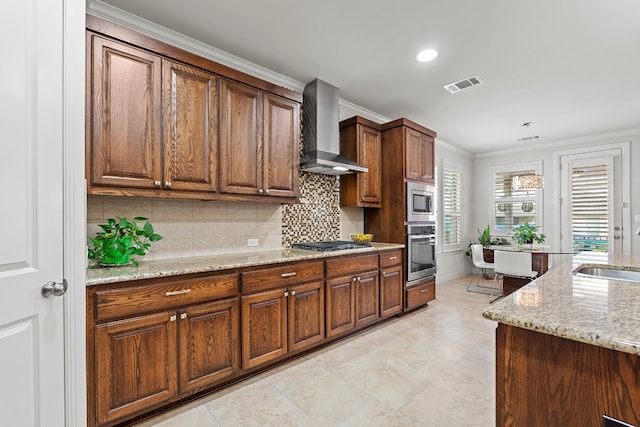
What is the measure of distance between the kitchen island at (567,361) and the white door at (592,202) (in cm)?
538

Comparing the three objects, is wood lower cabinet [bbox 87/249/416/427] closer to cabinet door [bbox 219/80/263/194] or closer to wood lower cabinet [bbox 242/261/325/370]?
wood lower cabinet [bbox 242/261/325/370]

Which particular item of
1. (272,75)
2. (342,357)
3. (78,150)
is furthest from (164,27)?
(342,357)

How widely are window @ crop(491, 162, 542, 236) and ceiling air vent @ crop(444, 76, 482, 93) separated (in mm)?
3458

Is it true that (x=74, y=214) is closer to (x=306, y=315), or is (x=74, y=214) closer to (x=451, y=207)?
(x=306, y=315)

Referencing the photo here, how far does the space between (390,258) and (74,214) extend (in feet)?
9.18

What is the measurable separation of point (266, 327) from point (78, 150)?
1599 mm

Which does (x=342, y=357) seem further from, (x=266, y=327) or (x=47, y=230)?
(x=47, y=230)

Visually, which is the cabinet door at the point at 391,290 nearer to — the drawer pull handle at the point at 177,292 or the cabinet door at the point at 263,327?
the cabinet door at the point at 263,327

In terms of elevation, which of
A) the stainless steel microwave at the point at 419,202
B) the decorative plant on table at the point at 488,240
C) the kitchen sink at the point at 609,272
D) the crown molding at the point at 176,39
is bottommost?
the decorative plant on table at the point at 488,240

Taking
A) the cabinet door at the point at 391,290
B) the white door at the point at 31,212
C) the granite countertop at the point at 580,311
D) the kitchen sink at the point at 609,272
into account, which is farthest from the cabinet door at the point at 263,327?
the kitchen sink at the point at 609,272

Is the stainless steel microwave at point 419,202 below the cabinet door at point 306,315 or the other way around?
the other way around

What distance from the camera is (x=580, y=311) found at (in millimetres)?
897

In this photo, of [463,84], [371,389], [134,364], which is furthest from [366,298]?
[463,84]

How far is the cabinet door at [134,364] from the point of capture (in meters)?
1.55
